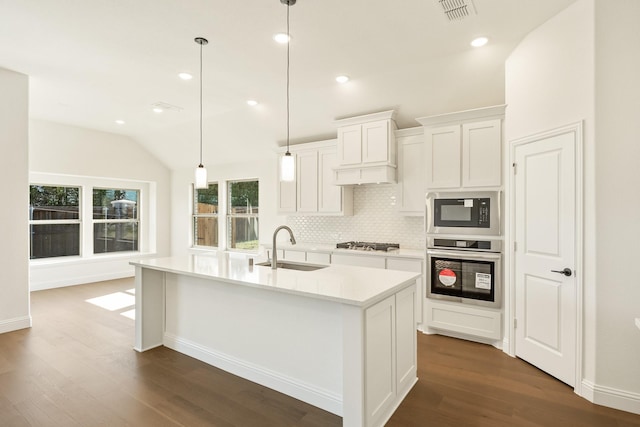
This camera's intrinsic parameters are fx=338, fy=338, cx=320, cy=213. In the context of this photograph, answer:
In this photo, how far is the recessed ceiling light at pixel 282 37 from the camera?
3061 millimetres

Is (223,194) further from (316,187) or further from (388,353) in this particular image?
(388,353)

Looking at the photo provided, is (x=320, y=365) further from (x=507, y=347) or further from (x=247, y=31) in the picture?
(x=247, y=31)

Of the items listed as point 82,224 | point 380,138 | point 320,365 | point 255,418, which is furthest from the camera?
point 82,224

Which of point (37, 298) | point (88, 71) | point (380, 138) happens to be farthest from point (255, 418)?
point (37, 298)

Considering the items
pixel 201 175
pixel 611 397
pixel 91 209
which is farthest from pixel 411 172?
pixel 91 209

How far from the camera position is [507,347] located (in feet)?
11.3

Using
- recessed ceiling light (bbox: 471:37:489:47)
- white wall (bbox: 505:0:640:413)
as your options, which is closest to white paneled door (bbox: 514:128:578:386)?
white wall (bbox: 505:0:640:413)

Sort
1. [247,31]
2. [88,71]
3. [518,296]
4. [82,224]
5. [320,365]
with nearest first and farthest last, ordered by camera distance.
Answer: [320,365] < [247,31] < [518,296] < [88,71] < [82,224]

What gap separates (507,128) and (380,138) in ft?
4.92

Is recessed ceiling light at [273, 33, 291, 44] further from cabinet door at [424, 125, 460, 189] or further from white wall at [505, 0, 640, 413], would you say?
white wall at [505, 0, 640, 413]

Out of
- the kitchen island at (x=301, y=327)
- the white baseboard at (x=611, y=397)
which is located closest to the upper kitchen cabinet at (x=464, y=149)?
the kitchen island at (x=301, y=327)

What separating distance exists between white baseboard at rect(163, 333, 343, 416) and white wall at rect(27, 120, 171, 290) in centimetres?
427

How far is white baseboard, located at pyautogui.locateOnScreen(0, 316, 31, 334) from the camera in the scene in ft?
13.2

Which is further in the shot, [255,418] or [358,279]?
[358,279]
